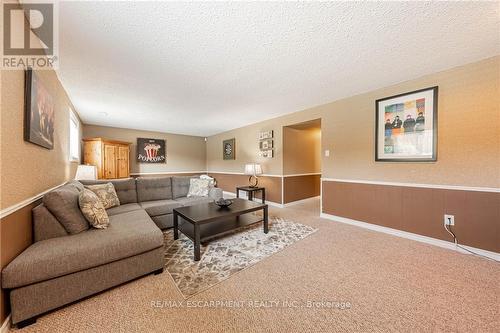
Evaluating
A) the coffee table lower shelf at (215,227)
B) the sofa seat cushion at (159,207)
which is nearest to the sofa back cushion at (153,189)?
the sofa seat cushion at (159,207)

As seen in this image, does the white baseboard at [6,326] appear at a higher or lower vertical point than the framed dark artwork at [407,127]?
lower

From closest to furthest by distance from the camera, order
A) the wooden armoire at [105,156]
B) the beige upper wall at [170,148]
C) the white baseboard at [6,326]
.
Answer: the white baseboard at [6,326]
the wooden armoire at [105,156]
the beige upper wall at [170,148]

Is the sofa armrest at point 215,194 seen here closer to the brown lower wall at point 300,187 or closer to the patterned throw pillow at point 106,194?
the patterned throw pillow at point 106,194

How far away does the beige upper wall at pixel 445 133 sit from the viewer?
6.82ft

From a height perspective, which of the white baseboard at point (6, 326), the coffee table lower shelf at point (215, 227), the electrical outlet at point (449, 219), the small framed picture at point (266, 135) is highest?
the small framed picture at point (266, 135)

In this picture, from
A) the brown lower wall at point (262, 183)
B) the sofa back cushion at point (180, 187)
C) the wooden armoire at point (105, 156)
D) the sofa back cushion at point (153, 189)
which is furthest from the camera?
the brown lower wall at point (262, 183)

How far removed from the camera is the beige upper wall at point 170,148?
5.48 metres

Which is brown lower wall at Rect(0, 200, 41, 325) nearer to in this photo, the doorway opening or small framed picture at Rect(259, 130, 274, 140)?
the doorway opening

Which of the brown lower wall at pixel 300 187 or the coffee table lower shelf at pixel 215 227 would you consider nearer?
the coffee table lower shelf at pixel 215 227

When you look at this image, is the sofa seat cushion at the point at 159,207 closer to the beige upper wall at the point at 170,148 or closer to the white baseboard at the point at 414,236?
the white baseboard at the point at 414,236

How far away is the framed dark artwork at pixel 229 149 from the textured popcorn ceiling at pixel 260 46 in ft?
9.41

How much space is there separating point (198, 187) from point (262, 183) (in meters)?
1.93

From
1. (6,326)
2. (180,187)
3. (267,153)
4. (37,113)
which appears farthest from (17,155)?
(267,153)

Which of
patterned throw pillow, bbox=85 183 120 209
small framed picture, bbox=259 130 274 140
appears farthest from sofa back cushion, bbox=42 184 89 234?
small framed picture, bbox=259 130 274 140
